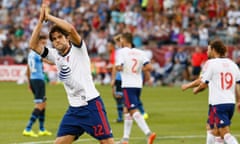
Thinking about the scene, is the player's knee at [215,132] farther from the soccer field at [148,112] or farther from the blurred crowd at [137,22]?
the blurred crowd at [137,22]

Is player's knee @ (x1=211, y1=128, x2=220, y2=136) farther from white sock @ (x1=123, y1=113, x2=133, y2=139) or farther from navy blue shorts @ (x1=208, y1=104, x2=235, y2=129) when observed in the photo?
white sock @ (x1=123, y1=113, x2=133, y2=139)

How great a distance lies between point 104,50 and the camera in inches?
1602

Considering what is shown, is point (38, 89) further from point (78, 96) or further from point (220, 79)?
point (78, 96)

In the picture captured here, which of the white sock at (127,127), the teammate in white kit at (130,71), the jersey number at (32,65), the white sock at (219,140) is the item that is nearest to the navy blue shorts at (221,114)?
the white sock at (219,140)

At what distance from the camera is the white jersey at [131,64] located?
17.0m

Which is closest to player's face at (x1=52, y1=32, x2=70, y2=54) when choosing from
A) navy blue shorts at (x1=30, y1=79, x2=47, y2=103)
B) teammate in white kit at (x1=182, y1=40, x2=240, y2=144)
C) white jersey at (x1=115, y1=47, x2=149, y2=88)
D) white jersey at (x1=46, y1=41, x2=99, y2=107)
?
white jersey at (x1=46, y1=41, x2=99, y2=107)

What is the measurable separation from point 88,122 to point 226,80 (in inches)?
125

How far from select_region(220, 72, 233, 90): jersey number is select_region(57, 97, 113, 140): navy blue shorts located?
2844mm

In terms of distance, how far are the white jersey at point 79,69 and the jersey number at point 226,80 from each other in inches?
113

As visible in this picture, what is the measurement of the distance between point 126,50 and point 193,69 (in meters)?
20.4

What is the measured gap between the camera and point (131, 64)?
17.2 metres

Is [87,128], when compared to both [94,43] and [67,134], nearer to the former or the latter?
[67,134]

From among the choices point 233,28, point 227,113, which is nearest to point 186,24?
point 233,28

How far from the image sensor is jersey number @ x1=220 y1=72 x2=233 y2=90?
12922 mm
